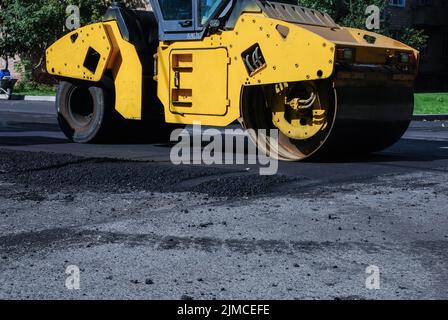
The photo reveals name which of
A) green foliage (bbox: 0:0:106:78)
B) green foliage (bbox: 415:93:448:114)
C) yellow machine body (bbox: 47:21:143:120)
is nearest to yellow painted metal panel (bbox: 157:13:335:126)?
yellow machine body (bbox: 47:21:143:120)

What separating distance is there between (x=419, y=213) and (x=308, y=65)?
2.79 metres

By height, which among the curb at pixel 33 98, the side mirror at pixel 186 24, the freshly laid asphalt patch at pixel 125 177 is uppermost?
the side mirror at pixel 186 24

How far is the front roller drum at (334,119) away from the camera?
28.3 feet

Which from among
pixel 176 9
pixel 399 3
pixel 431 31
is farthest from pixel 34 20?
pixel 176 9

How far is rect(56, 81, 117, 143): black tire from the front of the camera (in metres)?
11.0

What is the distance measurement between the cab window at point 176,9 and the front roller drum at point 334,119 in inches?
54.6

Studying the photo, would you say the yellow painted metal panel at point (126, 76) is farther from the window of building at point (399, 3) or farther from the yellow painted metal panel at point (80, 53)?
the window of building at point (399, 3)

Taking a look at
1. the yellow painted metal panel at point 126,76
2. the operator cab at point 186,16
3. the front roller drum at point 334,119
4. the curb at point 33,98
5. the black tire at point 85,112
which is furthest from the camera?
the curb at point 33,98

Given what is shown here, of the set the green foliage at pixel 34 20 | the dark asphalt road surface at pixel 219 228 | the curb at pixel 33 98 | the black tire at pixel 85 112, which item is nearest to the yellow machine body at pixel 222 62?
the black tire at pixel 85 112

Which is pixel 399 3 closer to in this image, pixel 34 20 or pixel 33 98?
pixel 34 20

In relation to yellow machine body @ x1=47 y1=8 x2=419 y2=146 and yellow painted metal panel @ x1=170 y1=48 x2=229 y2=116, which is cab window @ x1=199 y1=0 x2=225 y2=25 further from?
yellow painted metal panel @ x1=170 y1=48 x2=229 y2=116

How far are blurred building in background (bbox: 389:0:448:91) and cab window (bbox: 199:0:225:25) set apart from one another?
2888 cm

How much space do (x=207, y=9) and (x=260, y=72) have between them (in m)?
1.27

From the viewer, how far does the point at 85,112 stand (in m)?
11.7
